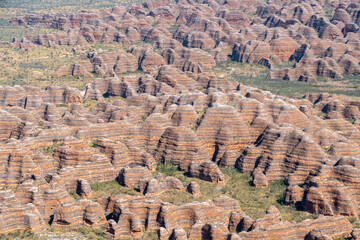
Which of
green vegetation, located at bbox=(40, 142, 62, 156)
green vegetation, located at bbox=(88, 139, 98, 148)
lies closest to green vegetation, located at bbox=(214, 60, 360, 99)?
green vegetation, located at bbox=(88, 139, 98, 148)

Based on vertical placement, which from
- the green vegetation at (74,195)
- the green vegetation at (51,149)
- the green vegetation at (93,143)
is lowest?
the green vegetation at (74,195)

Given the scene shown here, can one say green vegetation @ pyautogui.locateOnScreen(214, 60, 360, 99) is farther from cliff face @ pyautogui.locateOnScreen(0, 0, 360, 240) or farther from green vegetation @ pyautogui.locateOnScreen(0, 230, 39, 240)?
green vegetation @ pyautogui.locateOnScreen(0, 230, 39, 240)

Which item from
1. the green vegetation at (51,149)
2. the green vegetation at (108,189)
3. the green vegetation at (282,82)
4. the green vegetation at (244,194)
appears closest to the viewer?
the green vegetation at (244,194)

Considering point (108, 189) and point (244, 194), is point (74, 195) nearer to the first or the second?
point (108, 189)

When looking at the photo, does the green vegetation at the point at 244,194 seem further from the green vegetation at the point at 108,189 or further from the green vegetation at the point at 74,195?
the green vegetation at the point at 74,195

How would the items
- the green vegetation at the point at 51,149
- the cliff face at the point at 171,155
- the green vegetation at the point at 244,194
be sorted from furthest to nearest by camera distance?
1. the green vegetation at the point at 51,149
2. the green vegetation at the point at 244,194
3. the cliff face at the point at 171,155

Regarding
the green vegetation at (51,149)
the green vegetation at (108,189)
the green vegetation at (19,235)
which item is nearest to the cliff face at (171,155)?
the green vegetation at (51,149)

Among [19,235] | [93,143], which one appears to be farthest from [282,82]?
[19,235]
